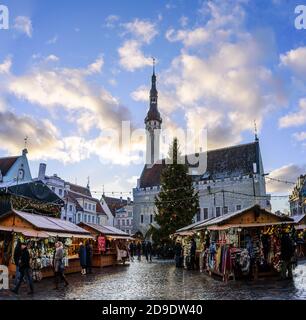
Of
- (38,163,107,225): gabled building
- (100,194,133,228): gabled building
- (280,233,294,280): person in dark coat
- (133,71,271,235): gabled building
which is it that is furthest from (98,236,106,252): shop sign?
(100,194,133,228): gabled building

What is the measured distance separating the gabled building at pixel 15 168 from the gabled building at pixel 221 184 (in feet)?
52.2

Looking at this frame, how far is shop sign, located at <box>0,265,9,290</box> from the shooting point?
45.3 ft

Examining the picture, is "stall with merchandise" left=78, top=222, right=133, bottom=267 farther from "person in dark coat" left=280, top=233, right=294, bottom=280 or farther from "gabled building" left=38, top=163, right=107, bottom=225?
"gabled building" left=38, top=163, right=107, bottom=225

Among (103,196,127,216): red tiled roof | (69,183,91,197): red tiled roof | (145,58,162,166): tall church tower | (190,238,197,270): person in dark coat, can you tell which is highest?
(145,58,162,166): tall church tower

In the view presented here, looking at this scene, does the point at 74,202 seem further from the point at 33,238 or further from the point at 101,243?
the point at 33,238

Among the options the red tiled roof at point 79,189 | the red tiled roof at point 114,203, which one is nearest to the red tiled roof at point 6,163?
the red tiled roof at point 79,189

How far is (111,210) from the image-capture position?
A: 82.4 m

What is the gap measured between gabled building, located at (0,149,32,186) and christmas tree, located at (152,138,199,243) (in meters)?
15.7

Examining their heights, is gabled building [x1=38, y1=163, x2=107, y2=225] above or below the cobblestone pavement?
above

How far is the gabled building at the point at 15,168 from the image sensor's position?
4219cm

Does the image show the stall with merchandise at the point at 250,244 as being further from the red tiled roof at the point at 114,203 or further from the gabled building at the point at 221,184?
the red tiled roof at the point at 114,203

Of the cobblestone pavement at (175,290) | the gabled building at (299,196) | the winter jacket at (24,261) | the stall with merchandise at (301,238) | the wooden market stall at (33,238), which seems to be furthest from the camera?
the gabled building at (299,196)

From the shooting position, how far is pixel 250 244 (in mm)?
16297
